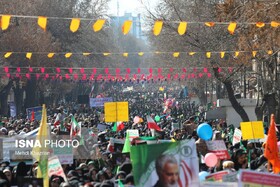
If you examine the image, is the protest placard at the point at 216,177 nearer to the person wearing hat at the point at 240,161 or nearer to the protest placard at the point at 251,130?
the person wearing hat at the point at 240,161

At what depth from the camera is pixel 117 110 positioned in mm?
25031

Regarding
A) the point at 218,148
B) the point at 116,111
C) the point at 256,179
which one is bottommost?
the point at 256,179

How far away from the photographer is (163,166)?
31.9 ft

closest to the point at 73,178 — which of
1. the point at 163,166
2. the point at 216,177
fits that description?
the point at 216,177

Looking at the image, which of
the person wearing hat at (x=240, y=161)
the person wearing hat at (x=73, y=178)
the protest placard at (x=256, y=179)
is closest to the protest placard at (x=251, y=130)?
the person wearing hat at (x=240, y=161)

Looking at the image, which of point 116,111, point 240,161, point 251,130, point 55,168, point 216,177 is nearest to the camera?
point 216,177

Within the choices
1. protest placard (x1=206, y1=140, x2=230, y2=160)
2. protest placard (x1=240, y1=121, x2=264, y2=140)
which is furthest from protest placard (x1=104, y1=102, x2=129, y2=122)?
protest placard (x1=206, y1=140, x2=230, y2=160)

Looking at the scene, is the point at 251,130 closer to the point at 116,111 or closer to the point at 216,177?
the point at 116,111

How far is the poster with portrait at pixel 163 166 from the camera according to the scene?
31.8ft

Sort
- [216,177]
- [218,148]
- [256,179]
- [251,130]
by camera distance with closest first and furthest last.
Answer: [256,179] < [216,177] < [218,148] < [251,130]

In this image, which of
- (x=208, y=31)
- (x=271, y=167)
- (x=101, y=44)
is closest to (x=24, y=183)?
(x=271, y=167)

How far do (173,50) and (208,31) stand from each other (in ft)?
40.0

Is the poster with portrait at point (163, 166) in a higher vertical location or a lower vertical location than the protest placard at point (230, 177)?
higher

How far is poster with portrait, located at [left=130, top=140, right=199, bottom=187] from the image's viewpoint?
9695 mm
